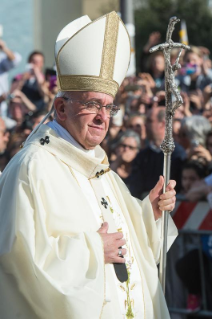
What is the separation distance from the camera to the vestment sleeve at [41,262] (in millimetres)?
4059

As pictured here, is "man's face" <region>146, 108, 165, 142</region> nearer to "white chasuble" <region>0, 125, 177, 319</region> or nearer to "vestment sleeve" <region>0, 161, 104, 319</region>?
"white chasuble" <region>0, 125, 177, 319</region>

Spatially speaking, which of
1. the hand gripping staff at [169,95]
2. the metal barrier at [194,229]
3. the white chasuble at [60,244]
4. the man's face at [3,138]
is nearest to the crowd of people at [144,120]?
the man's face at [3,138]

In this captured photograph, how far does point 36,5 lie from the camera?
2581cm

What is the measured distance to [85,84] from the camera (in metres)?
4.54

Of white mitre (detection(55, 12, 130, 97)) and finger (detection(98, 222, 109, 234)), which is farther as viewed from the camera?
white mitre (detection(55, 12, 130, 97))

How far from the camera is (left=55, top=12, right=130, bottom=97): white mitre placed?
454 cm

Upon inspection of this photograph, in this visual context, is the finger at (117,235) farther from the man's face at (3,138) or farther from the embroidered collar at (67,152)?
the man's face at (3,138)

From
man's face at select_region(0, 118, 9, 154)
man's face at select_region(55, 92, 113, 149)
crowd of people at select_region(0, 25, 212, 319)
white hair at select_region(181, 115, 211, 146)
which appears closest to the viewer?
man's face at select_region(55, 92, 113, 149)

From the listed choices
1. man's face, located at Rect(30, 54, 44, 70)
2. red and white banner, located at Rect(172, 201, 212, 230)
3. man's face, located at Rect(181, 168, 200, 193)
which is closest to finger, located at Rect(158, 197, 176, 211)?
red and white banner, located at Rect(172, 201, 212, 230)

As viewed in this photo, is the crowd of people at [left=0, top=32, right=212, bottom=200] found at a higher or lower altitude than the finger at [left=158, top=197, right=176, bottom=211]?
higher

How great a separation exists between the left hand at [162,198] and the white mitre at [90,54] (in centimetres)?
66

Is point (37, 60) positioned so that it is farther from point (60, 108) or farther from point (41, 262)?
point (41, 262)

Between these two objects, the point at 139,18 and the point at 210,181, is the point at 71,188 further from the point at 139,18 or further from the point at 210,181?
the point at 139,18

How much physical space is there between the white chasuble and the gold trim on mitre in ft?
0.88
